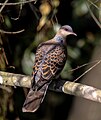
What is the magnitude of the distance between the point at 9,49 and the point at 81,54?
0.93 meters

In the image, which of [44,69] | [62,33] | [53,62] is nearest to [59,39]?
[62,33]

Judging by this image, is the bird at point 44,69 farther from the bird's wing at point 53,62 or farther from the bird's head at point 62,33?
the bird's head at point 62,33

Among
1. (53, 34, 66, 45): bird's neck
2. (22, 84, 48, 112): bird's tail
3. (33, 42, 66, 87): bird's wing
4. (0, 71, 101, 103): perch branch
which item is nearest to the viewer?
(0, 71, 101, 103): perch branch

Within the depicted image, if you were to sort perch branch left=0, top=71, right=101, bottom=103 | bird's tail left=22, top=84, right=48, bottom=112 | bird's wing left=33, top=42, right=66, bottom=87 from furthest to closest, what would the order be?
bird's wing left=33, top=42, right=66, bottom=87 < bird's tail left=22, top=84, right=48, bottom=112 < perch branch left=0, top=71, right=101, bottom=103

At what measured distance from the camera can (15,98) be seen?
290 inches

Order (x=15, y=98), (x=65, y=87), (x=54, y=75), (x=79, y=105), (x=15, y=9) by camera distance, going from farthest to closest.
→ (x=15, y=98), (x=15, y=9), (x=79, y=105), (x=54, y=75), (x=65, y=87)

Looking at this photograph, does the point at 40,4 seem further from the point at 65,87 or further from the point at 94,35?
the point at 65,87

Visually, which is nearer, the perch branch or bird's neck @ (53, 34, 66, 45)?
the perch branch

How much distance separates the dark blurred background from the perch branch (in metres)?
0.50

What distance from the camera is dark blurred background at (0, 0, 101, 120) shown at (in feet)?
20.9

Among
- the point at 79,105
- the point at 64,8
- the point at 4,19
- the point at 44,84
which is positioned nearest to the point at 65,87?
the point at 44,84

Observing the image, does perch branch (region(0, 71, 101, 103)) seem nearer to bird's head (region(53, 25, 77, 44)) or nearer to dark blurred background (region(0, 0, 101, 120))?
dark blurred background (region(0, 0, 101, 120))

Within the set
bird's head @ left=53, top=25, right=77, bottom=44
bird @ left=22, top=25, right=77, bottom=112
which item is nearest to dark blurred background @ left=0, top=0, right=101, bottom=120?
bird's head @ left=53, top=25, right=77, bottom=44

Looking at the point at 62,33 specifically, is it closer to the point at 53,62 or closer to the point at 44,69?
the point at 53,62
